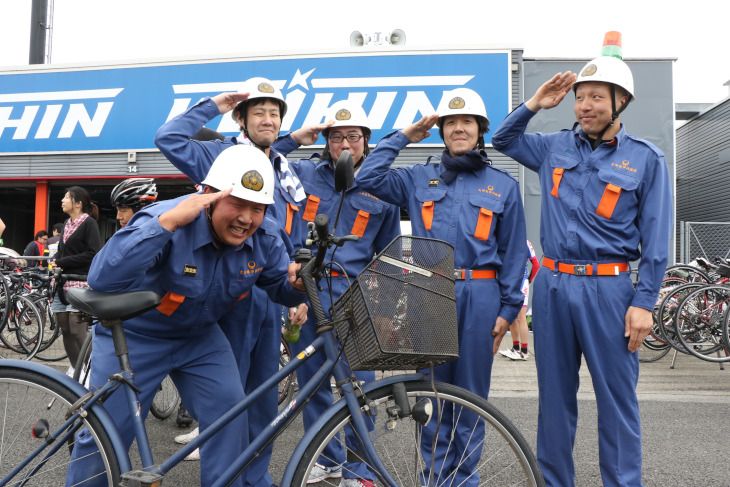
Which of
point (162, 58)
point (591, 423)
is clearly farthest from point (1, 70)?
point (591, 423)

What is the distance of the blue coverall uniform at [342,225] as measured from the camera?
3562mm

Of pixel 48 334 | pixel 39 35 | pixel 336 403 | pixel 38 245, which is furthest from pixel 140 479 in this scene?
pixel 39 35

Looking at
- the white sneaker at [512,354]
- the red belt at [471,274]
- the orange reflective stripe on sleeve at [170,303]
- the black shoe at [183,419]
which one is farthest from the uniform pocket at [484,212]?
the white sneaker at [512,354]

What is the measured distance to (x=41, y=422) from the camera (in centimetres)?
233

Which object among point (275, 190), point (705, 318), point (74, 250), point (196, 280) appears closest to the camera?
point (196, 280)

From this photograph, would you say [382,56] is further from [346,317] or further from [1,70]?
[346,317]

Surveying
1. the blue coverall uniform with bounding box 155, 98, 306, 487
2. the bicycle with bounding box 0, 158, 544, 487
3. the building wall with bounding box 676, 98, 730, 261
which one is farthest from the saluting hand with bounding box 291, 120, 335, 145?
the building wall with bounding box 676, 98, 730, 261

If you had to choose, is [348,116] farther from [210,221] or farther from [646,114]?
[646,114]

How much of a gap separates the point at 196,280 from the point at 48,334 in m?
7.08

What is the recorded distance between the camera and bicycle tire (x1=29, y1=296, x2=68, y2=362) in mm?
8109

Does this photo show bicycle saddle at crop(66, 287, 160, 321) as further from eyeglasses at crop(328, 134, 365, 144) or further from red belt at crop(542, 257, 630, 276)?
red belt at crop(542, 257, 630, 276)

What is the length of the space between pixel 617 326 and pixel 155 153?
1069 centimetres

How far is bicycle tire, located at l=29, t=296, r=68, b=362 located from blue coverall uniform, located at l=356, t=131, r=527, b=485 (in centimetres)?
666

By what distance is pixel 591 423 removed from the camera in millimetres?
4969
